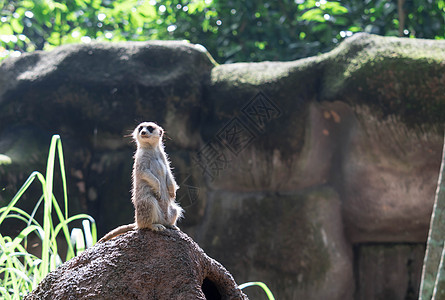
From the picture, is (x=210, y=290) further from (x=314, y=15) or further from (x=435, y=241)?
(x=314, y=15)

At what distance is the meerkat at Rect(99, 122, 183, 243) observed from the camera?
2.03m

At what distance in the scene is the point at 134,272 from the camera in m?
1.83

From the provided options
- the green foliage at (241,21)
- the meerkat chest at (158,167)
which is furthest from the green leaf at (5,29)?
the meerkat chest at (158,167)

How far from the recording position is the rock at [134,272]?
1798 millimetres

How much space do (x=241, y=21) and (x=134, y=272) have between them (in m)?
4.74

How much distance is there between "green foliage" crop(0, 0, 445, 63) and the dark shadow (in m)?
4.16

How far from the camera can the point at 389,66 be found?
4016mm

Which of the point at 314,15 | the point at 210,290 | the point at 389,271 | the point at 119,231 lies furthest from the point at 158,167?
the point at 314,15

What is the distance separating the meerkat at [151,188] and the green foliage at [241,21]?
3851 mm

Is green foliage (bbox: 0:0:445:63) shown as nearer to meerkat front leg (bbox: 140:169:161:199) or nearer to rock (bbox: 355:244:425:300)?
rock (bbox: 355:244:425:300)

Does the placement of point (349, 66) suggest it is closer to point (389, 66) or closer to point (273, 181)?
point (389, 66)

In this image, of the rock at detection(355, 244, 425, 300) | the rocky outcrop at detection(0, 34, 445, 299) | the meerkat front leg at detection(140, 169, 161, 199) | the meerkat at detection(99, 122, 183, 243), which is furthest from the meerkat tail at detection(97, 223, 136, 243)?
the rock at detection(355, 244, 425, 300)

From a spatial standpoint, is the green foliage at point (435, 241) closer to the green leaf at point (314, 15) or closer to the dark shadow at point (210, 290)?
the dark shadow at point (210, 290)

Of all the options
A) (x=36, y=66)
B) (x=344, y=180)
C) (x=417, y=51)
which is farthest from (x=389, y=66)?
(x=36, y=66)
